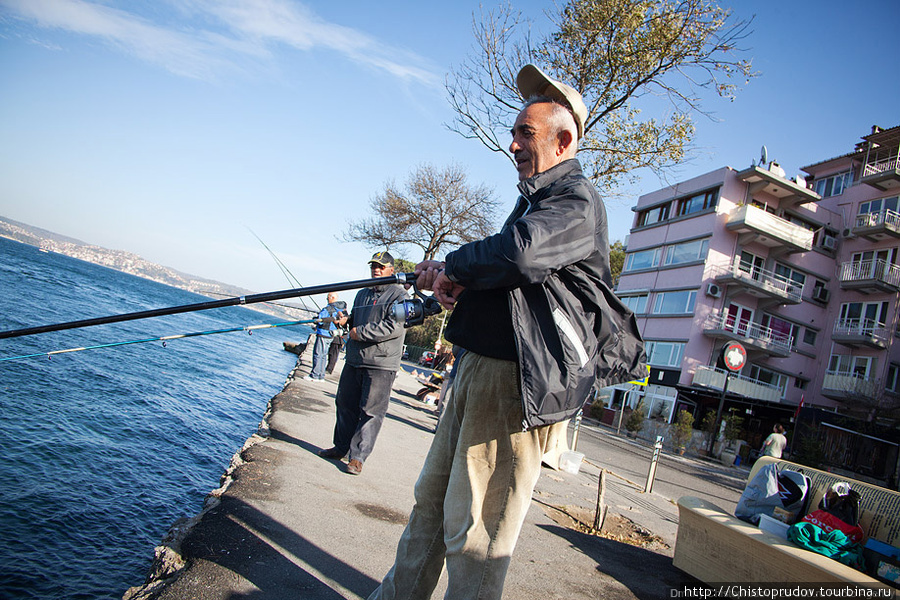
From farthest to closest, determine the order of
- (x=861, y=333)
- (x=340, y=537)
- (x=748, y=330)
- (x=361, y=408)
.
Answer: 1. (x=748, y=330)
2. (x=861, y=333)
3. (x=361, y=408)
4. (x=340, y=537)

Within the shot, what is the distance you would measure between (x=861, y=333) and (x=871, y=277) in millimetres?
3485

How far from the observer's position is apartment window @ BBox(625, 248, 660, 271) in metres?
37.7

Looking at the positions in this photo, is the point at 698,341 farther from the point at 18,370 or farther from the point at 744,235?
the point at 18,370

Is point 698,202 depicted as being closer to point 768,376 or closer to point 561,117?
point 768,376

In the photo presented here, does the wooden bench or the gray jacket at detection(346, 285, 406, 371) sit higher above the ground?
the gray jacket at detection(346, 285, 406, 371)

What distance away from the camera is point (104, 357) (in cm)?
1318

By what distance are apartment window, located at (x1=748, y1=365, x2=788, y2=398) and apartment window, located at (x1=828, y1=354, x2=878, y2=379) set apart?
322 cm

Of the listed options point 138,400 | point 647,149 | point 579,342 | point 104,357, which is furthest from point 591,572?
point 104,357

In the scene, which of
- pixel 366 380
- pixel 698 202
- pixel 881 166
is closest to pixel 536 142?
pixel 366 380

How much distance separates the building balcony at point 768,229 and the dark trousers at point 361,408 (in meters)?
32.0

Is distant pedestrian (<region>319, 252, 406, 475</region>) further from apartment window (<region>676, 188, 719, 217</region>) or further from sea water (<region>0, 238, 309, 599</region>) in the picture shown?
apartment window (<region>676, 188, 719, 217</region>)

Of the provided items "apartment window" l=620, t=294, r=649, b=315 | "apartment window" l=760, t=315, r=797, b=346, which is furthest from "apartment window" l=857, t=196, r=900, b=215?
"apartment window" l=620, t=294, r=649, b=315

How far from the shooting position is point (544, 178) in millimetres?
2172

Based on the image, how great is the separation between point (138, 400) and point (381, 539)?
306 inches
